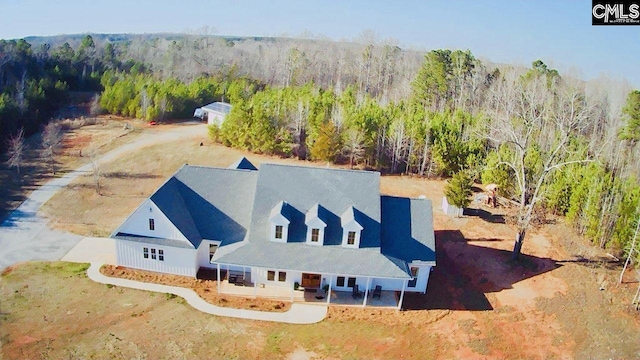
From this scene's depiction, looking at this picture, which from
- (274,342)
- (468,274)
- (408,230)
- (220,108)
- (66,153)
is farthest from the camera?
(220,108)

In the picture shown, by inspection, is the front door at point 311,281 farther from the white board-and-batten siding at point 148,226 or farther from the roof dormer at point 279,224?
the white board-and-batten siding at point 148,226

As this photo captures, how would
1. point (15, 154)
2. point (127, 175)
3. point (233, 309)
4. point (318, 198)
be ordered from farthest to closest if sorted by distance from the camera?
1. point (127, 175)
2. point (15, 154)
3. point (318, 198)
4. point (233, 309)

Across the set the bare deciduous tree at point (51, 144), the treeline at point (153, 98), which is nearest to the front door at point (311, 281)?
the bare deciduous tree at point (51, 144)

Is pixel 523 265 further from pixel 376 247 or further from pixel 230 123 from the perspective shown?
pixel 230 123

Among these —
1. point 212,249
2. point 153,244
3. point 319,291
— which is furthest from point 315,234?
point 153,244

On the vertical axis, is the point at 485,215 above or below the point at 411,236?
below

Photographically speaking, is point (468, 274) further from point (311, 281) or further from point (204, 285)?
point (204, 285)

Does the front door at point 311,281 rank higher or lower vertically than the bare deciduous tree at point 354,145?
lower

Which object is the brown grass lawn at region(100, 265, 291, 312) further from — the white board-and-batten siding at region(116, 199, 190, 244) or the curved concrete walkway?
the white board-and-batten siding at region(116, 199, 190, 244)
